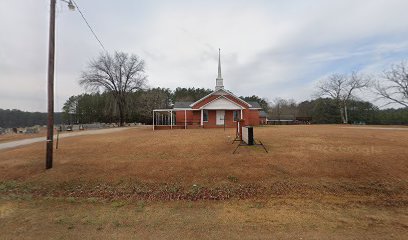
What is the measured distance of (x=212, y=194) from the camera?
769 centimetres

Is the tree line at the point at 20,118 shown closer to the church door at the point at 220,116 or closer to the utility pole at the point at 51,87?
the church door at the point at 220,116

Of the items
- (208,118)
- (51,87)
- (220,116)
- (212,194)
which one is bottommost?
(212,194)

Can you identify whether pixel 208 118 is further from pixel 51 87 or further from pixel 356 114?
pixel 356 114

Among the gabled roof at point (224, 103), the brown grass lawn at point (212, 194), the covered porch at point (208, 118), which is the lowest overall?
the brown grass lawn at point (212, 194)

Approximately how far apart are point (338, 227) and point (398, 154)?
7698mm

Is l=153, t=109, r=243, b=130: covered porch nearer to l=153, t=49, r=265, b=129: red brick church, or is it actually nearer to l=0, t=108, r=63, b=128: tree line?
l=153, t=49, r=265, b=129: red brick church

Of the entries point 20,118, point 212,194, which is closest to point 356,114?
point 212,194

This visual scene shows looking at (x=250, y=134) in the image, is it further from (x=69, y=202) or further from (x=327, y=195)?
(x=69, y=202)

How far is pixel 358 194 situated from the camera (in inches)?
298

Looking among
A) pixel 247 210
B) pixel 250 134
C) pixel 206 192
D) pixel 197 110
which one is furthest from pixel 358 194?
pixel 197 110

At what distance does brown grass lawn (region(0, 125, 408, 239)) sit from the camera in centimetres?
560

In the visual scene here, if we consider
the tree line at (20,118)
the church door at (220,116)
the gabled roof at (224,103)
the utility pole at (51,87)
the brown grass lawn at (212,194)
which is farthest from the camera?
the tree line at (20,118)

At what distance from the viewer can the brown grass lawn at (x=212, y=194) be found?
5602mm

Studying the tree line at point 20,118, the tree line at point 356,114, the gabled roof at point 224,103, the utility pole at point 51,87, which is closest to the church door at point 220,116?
the gabled roof at point 224,103
